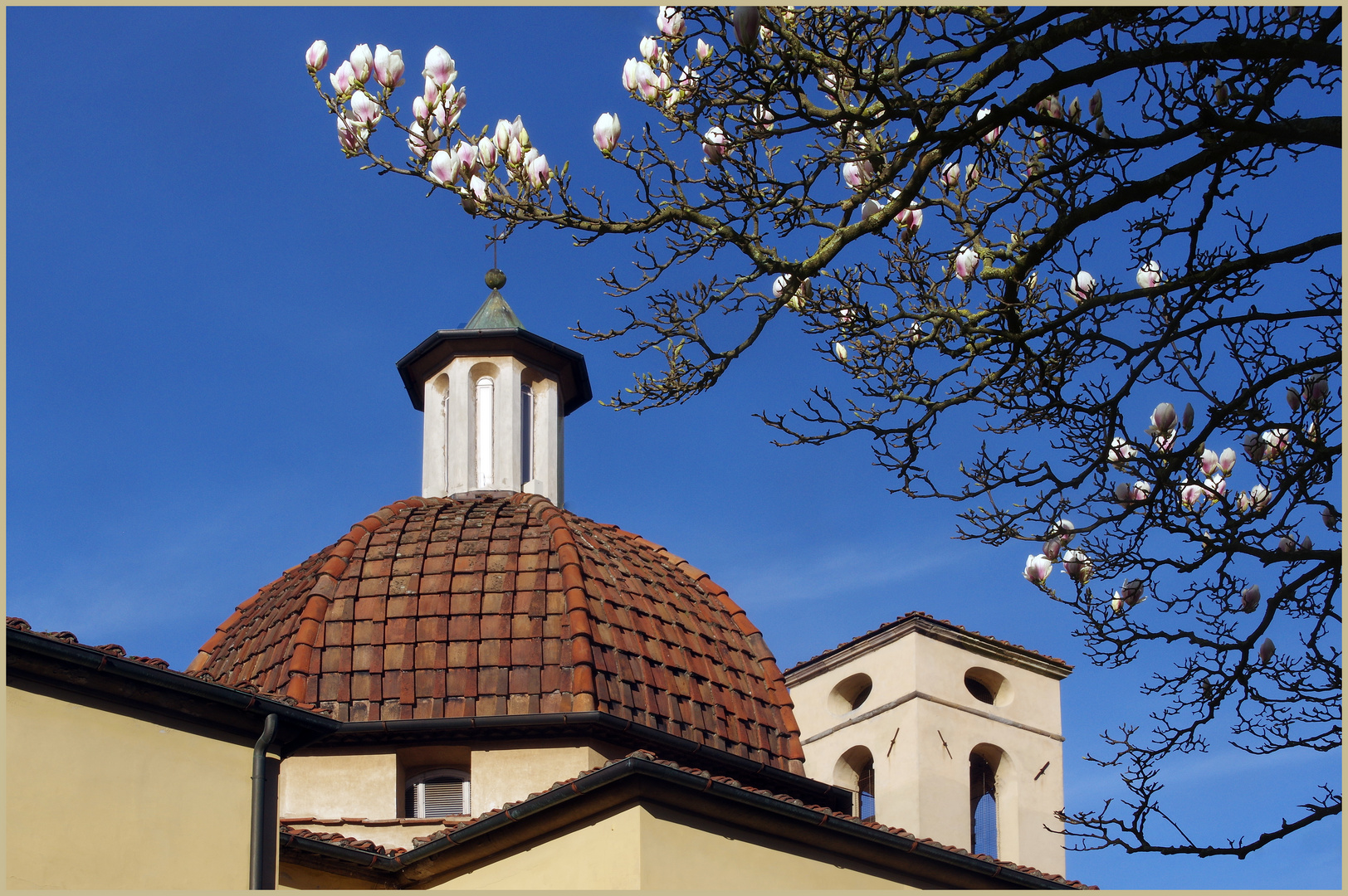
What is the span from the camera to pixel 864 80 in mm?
8359

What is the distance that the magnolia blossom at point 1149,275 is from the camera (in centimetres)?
905

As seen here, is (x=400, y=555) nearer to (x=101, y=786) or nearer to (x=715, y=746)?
(x=715, y=746)

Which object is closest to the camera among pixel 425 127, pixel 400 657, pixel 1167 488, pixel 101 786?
pixel 425 127

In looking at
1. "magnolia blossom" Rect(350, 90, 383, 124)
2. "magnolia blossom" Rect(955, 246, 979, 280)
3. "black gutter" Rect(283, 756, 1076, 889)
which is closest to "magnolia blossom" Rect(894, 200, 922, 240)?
"magnolia blossom" Rect(955, 246, 979, 280)

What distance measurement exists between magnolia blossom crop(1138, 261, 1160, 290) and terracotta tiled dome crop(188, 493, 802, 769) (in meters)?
9.41

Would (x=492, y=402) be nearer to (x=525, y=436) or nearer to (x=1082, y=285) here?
(x=525, y=436)

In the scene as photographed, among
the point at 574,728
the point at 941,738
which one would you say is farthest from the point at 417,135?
the point at 941,738

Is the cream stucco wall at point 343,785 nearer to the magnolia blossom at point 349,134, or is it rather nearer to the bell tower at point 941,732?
the bell tower at point 941,732

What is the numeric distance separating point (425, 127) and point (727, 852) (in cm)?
696

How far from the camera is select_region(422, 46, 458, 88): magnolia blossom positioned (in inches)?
307

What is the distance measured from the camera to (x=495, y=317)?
24.6 meters

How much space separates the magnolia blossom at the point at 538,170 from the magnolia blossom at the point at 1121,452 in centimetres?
322

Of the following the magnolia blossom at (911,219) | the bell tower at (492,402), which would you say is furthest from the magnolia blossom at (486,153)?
the bell tower at (492,402)

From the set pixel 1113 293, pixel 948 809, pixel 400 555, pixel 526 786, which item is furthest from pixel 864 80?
pixel 948 809
